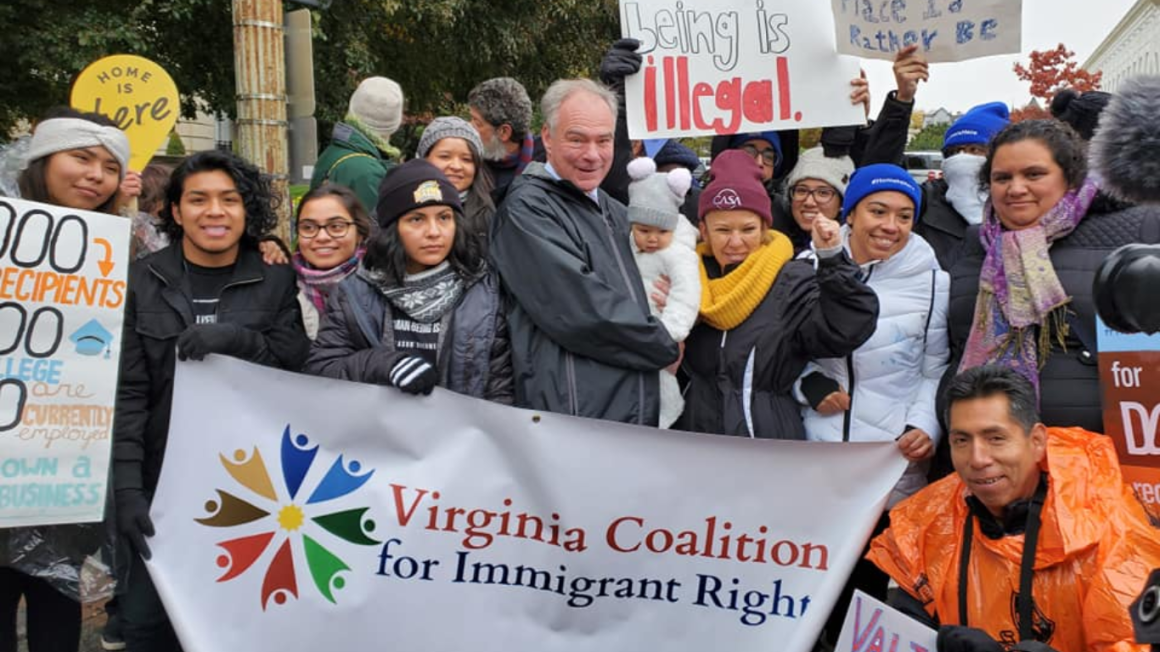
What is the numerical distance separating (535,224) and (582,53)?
14990 millimetres

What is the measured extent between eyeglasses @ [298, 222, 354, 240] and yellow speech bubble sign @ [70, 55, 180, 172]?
5.36ft

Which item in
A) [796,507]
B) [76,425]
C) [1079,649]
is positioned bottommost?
[1079,649]

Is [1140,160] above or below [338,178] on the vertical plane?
below

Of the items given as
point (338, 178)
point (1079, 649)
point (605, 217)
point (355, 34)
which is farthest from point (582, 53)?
point (1079, 649)

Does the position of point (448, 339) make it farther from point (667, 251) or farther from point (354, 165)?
point (354, 165)

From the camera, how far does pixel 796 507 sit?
3119mm

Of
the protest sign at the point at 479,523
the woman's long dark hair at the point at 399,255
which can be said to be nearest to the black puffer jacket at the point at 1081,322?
the protest sign at the point at 479,523

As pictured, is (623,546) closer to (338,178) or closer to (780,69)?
(780,69)

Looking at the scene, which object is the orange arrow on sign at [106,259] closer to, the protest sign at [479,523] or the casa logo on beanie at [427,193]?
the protest sign at [479,523]

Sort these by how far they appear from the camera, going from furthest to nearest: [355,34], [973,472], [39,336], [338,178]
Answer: [355,34] < [338,178] < [39,336] < [973,472]

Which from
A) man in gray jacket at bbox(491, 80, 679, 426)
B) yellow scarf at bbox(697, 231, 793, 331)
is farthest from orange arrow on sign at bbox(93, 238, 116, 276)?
yellow scarf at bbox(697, 231, 793, 331)

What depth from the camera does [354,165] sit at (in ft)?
15.6

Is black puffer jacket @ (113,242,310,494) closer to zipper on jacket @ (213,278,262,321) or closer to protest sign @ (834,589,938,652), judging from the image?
zipper on jacket @ (213,278,262,321)

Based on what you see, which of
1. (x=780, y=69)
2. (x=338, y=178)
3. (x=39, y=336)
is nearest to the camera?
(x=39, y=336)
